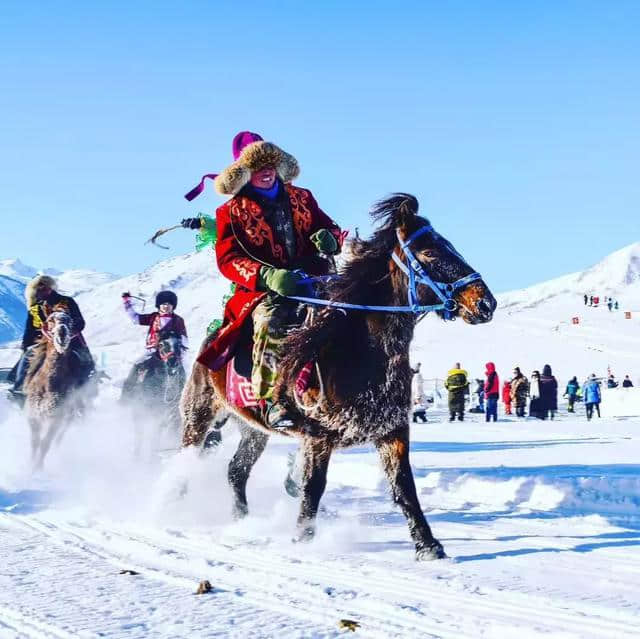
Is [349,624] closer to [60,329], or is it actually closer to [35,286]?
[60,329]

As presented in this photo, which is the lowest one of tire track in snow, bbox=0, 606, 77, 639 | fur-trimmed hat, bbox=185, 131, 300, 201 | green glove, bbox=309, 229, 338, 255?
tire track in snow, bbox=0, 606, 77, 639

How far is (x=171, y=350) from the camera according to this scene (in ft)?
41.0

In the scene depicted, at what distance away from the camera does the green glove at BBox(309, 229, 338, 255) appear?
6918mm

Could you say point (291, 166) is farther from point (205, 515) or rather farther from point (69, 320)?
point (69, 320)

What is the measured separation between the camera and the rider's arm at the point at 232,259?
6777 mm

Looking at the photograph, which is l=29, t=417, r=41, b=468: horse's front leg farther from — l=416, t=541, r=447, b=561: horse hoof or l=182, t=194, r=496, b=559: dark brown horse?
l=416, t=541, r=447, b=561: horse hoof

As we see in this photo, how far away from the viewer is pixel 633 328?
222 feet

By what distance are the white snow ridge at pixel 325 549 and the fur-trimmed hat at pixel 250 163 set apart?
8.61 ft

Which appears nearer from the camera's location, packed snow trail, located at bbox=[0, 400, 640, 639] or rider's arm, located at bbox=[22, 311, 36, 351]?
packed snow trail, located at bbox=[0, 400, 640, 639]

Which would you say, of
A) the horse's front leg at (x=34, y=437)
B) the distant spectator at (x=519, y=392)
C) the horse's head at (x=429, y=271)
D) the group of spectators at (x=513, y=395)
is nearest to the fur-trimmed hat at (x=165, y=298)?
the horse's front leg at (x=34, y=437)

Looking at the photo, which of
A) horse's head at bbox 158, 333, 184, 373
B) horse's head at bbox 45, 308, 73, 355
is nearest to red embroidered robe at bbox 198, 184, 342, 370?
horse's head at bbox 158, 333, 184, 373

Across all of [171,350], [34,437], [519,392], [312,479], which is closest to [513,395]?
[519,392]

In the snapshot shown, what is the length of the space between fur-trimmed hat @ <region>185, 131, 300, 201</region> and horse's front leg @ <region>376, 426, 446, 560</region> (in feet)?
8.07

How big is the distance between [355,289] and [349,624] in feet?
8.99
